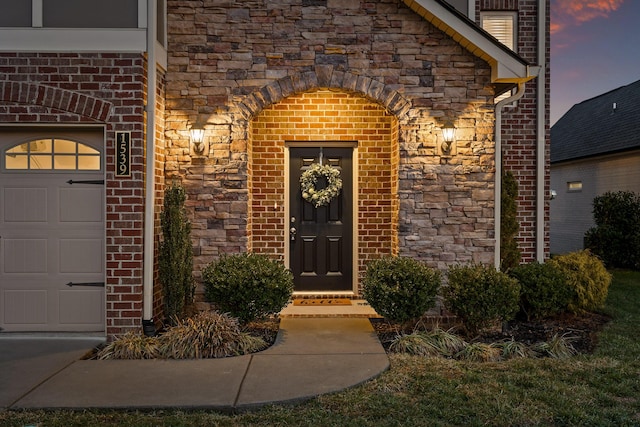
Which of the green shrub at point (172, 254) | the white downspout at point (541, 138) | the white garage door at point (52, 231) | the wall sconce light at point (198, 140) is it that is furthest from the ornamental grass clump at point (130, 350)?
the white downspout at point (541, 138)

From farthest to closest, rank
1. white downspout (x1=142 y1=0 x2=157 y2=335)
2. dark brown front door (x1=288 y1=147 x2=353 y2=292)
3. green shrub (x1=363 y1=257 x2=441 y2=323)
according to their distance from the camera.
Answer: dark brown front door (x1=288 y1=147 x2=353 y2=292), green shrub (x1=363 y1=257 x2=441 y2=323), white downspout (x1=142 y1=0 x2=157 y2=335)

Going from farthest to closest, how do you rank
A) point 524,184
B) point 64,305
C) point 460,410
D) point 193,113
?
point 524,184
point 193,113
point 64,305
point 460,410

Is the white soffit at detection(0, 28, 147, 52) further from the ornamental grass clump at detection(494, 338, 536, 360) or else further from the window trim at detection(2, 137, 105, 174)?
the ornamental grass clump at detection(494, 338, 536, 360)

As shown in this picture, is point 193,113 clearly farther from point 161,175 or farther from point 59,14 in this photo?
point 59,14

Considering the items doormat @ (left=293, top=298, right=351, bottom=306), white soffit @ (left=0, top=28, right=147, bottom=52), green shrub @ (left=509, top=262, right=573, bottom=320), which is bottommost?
doormat @ (left=293, top=298, right=351, bottom=306)

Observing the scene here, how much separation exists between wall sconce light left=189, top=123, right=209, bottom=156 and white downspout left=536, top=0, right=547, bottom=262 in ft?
17.1

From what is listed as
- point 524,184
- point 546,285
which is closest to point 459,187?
point 546,285

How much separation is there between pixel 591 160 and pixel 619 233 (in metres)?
3.80

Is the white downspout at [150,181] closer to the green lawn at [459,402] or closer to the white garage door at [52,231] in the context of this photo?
the white garage door at [52,231]

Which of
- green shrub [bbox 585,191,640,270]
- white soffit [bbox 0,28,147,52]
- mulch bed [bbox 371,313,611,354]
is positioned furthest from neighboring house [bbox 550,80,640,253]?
white soffit [bbox 0,28,147,52]

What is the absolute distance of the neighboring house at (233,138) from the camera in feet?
20.2

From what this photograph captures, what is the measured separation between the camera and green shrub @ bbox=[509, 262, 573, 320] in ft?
23.7

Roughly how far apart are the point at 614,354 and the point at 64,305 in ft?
19.9

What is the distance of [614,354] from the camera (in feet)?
19.3
